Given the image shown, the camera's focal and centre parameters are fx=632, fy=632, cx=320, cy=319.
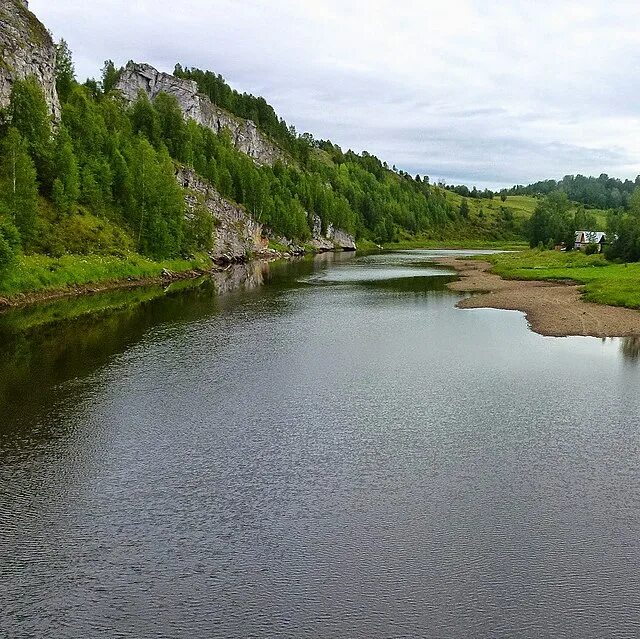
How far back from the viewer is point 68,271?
69000 millimetres

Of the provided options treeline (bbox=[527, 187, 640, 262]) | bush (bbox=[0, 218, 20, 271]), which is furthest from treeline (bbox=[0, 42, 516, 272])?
treeline (bbox=[527, 187, 640, 262])

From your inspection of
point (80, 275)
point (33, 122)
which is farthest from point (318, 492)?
point (33, 122)

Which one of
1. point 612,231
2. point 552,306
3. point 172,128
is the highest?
point 172,128

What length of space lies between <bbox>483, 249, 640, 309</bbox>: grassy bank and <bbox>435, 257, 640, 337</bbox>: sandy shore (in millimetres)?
1909

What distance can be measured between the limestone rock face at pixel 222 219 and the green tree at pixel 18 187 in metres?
39.8

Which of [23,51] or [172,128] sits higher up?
[23,51]

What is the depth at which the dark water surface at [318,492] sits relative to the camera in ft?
46.3

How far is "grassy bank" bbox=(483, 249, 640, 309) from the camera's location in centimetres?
6347

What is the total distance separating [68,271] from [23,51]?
55.5m

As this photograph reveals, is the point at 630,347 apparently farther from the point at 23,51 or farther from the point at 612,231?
the point at 612,231

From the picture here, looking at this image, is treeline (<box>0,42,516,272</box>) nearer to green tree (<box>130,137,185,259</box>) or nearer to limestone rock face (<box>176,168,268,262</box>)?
green tree (<box>130,137,185,259</box>)

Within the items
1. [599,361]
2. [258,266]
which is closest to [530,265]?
[258,266]

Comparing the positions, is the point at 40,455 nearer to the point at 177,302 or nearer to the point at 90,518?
the point at 90,518

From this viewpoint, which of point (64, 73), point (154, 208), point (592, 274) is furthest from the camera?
point (64, 73)
